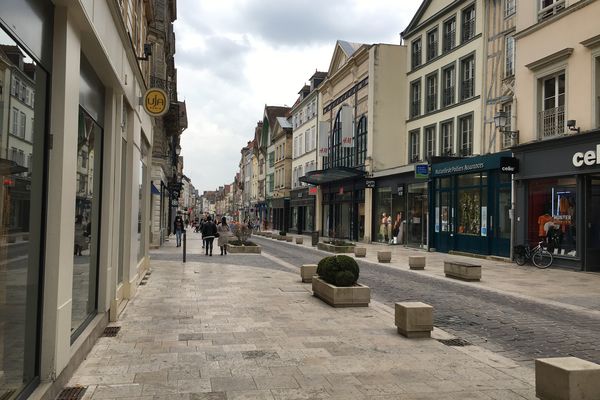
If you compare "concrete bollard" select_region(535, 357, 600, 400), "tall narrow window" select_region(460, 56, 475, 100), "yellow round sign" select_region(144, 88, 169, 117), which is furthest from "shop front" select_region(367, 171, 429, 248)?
"concrete bollard" select_region(535, 357, 600, 400)

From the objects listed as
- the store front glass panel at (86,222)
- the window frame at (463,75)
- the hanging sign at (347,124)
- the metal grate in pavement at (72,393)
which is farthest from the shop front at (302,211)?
the metal grate in pavement at (72,393)

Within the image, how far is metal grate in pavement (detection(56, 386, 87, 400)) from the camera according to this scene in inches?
195

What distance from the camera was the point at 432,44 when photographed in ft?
101

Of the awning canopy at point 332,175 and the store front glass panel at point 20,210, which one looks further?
the awning canopy at point 332,175

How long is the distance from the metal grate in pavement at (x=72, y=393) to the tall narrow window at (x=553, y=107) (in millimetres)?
18028

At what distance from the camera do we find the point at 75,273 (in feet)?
19.5

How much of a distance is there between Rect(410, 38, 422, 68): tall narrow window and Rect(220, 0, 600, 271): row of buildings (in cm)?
6

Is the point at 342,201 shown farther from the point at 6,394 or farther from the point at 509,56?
the point at 6,394

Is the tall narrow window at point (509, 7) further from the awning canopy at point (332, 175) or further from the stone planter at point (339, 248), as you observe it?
the awning canopy at point (332, 175)

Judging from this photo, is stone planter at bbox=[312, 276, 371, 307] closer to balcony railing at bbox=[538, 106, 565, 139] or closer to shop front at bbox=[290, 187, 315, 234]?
balcony railing at bbox=[538, 106, 565, 139]

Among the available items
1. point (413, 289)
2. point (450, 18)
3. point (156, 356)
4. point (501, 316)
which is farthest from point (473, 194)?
point (156, 356)

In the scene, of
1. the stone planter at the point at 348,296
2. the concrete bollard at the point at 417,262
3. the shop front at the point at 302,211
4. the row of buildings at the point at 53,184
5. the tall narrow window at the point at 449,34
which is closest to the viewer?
the row of buildings at the point at 53,184

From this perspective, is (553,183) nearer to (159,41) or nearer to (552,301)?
(552,301)

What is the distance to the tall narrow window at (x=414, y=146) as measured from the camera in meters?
32.5
